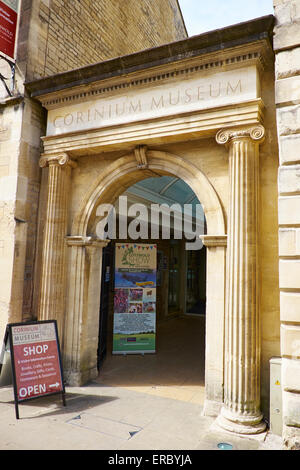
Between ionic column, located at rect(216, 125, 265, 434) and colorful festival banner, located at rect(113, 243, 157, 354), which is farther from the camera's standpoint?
colorful festival banner, located at rect(113, 243, 157, 354)

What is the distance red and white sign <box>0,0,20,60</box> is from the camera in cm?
605

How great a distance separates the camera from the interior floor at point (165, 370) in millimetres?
5391

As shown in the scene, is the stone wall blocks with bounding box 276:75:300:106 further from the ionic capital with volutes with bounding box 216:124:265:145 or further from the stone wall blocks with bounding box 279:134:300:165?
the ionic capital with volutes with bounding box 216:124:265:145

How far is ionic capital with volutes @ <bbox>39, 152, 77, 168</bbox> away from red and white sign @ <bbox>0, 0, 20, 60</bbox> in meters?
2.13

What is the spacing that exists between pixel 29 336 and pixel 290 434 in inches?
135

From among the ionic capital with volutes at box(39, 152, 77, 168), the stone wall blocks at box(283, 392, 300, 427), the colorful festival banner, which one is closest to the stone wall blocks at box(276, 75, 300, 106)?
the stone wall blocks at box(283, 392, 300, 427)

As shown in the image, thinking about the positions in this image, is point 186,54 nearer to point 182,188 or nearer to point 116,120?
point 116,120

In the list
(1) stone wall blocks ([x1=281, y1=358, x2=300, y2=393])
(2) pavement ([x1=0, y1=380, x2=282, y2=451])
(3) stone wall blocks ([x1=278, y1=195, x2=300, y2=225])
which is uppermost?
(3) stone wall blocks ([x1=278, y1=195, x2=300, y2=225])

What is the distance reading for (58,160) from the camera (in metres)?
5.84

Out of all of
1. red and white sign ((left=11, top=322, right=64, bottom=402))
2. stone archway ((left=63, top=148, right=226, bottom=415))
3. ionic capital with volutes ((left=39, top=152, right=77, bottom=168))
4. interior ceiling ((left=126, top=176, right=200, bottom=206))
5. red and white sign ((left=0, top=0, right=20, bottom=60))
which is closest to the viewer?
red and white sign ((left=11, top=322, right=64, bottom=402))

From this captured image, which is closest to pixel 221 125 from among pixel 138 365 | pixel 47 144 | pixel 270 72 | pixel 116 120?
pixel 270 72

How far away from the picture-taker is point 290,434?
3.36m

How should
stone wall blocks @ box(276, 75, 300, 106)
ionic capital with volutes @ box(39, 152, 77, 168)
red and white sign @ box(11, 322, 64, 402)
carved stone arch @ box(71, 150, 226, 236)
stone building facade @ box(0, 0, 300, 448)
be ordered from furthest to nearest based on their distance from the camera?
ionic capital with volutes @ box(39, 152, 77, 168) < carved stone arch @ box(71, 150, 226, 236) < red and white sign @ box(11, 322, 64, 402) < stone building facade @ box(0, 0, 300, 448) < stone wall blocks @ box(276, 75, 300, 106)

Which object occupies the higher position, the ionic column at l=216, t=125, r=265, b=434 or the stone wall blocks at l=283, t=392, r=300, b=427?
the ionic column at l=216, t=125, r=265, b=434
